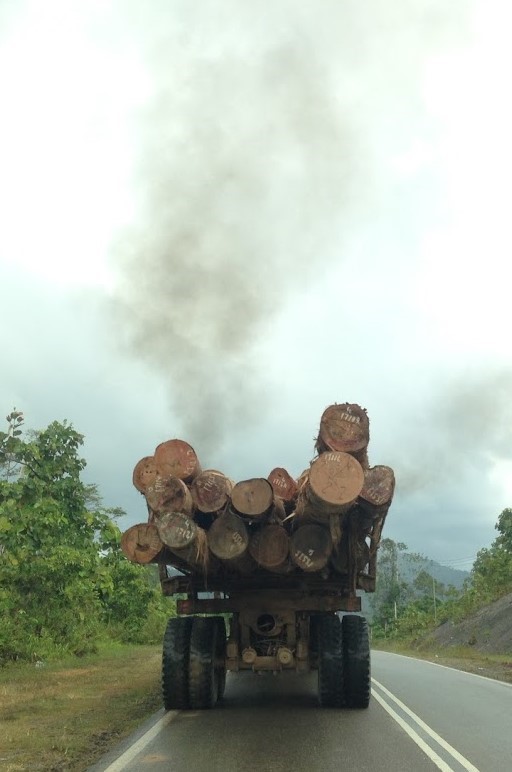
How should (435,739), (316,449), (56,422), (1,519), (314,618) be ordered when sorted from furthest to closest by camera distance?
1. (56,422)
2. (1,519)
3. (314,618)
4. (316,449)
5. (435,739)

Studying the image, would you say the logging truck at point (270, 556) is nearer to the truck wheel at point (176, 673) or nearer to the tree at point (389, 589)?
the truck wheel at point (176, 673)

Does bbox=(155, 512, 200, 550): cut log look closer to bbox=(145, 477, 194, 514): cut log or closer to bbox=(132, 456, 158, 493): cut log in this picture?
bbox=(145, 477, 194, 514): cut log

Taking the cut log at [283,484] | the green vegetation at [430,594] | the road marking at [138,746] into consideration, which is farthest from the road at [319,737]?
the green vegetation at [430,594]

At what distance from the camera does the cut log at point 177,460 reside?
9164 mm

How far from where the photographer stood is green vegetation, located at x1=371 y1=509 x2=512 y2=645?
49.1 metres

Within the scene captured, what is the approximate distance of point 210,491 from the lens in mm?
9039

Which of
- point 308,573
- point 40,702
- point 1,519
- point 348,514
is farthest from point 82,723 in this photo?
point 1,519

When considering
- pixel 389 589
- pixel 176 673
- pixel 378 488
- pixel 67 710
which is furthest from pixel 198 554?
pixel 389 589

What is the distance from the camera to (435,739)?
8.12 meters

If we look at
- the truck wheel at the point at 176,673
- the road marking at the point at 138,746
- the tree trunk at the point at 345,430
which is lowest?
the road marking at the point at 138,746

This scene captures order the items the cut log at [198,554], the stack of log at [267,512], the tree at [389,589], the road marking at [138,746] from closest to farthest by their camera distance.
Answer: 1. the road marking at [138,746]
2. the stack of log at [267,512]
3. the cut log at [198,554]
4. the tree at [389,589]

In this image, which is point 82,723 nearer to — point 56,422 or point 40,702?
point 40,702

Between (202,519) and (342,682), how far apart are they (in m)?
2.92

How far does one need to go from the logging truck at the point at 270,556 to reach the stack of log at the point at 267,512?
13mm
